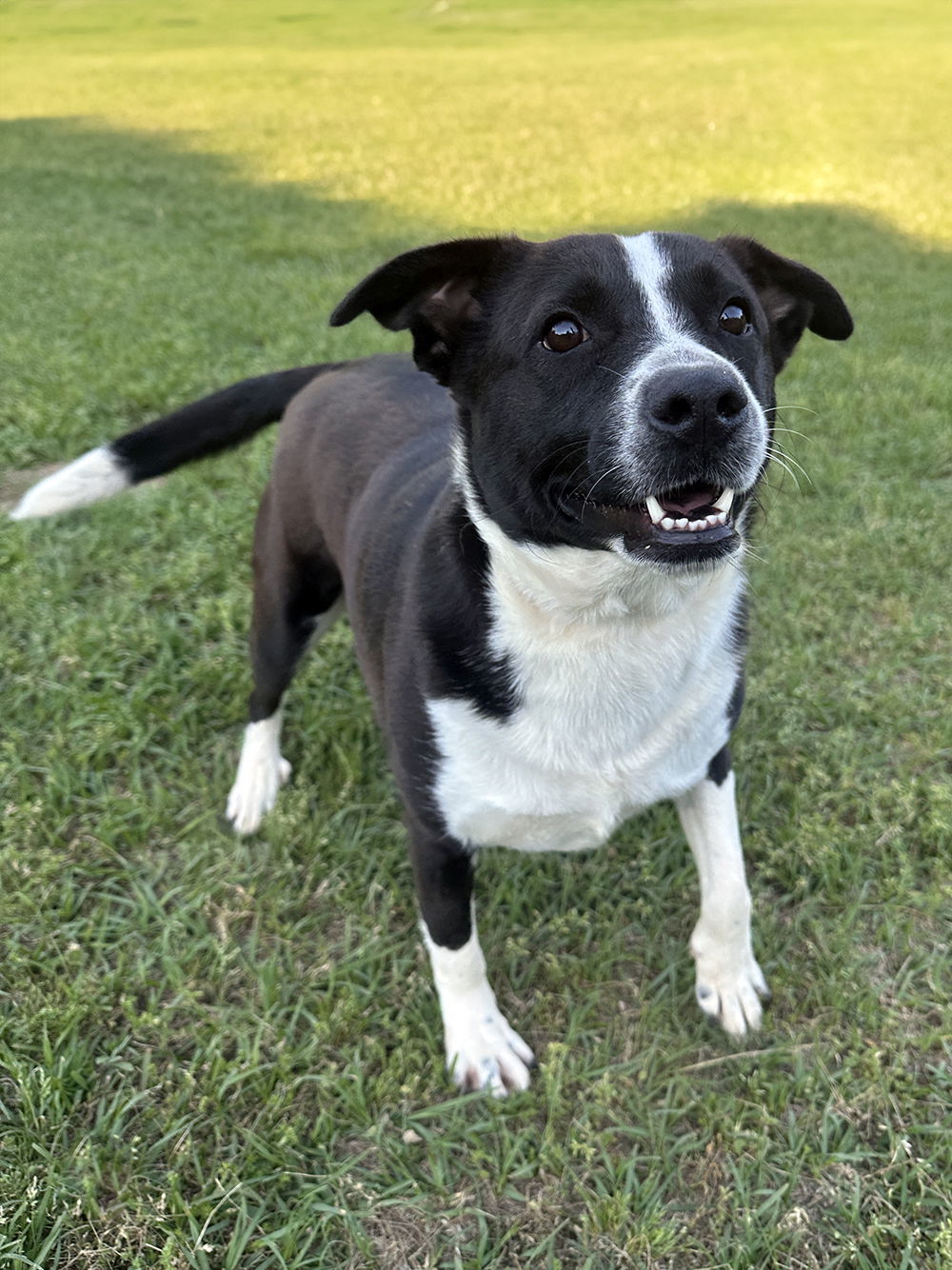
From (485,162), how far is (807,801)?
35.2 ft

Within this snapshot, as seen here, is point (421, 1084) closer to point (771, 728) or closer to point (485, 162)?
point (771, 728)

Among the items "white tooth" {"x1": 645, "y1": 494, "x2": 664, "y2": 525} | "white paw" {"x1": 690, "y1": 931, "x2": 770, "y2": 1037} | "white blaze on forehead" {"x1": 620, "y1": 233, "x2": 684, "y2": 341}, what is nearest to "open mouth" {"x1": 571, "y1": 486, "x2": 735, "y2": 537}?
"white tooth" {"x1": 645, "y1": 494, "x2": 664, "y2": 525}

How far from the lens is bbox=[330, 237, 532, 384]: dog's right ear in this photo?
1883 mm

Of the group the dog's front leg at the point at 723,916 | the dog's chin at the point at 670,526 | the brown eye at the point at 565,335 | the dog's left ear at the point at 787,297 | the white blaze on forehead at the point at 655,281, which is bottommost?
the dog's front leg at the point at 723,916

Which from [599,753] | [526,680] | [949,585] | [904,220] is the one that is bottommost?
[904,220]

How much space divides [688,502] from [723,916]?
104 centimetres

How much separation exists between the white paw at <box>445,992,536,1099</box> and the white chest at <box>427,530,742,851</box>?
0.49 metres

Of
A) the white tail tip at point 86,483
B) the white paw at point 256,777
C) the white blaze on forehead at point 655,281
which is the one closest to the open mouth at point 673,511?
the white blaze on forehead at point 655,281

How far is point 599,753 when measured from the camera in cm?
202

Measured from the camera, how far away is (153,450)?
2.88 meters

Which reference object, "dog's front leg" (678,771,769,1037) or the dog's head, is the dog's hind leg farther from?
"dog's front leg" (678,771,769,1037)

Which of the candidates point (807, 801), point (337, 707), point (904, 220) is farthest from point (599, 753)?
point (904, 220)

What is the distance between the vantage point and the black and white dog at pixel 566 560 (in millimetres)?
1743

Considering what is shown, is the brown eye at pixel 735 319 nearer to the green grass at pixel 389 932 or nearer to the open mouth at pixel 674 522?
the open mouth at pixel 674 522
